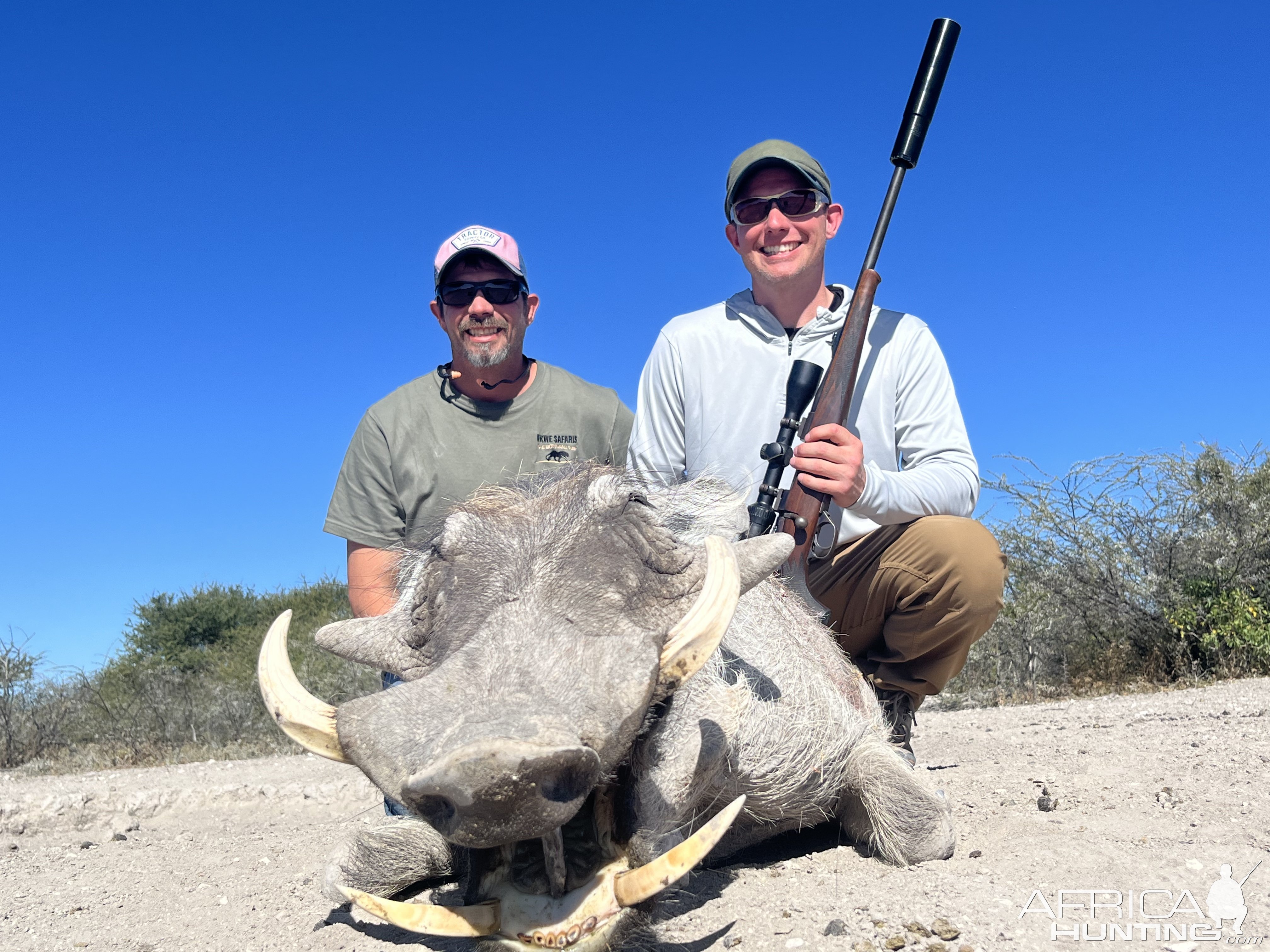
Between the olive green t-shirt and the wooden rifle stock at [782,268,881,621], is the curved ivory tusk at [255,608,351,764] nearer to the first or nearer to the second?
the wooden rifle stock at [782,268,881,621]

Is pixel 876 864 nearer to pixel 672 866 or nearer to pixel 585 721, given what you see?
pixel 672 866

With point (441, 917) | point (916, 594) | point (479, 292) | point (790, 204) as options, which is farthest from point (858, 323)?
point (441, 917)

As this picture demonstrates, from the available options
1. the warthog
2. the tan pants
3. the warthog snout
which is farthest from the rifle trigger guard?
the warthog snout

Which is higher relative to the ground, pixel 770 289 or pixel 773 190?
pixel 773 190

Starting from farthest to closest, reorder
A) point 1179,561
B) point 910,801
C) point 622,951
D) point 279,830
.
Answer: point 1179,561 → point 279,830 → point 910,801 → point 622,951

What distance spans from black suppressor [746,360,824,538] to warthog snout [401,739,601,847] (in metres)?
1.68

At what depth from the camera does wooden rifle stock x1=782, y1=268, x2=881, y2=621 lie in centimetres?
331

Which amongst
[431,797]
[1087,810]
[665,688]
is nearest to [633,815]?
[665,688]

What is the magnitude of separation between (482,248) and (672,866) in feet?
11.1

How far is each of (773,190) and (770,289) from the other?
1.34ft

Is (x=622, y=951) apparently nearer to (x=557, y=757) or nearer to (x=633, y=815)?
(x=633, y=815)

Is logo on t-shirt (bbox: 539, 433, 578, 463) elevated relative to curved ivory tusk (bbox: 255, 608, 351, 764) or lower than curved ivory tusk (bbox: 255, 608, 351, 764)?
elevated

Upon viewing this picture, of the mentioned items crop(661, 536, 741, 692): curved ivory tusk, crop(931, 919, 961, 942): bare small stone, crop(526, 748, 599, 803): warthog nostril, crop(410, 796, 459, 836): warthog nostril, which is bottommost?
crop(931, 919, 961, 942): bare small stone

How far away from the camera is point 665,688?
6.24ft
